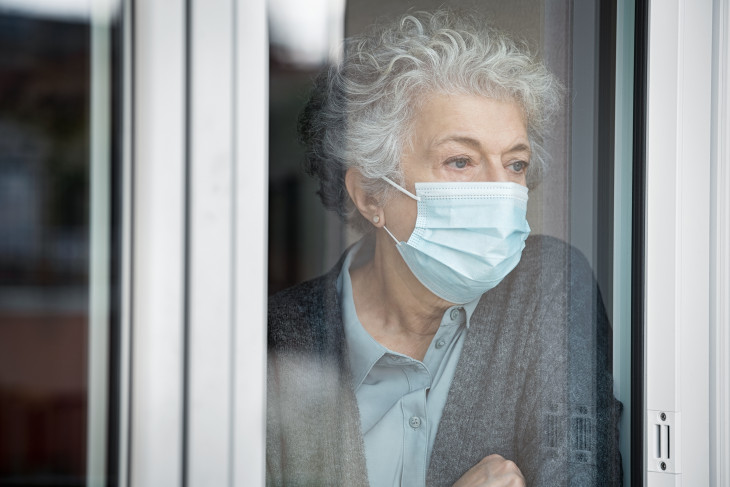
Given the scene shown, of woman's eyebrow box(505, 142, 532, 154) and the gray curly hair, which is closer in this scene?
the gray curly hair

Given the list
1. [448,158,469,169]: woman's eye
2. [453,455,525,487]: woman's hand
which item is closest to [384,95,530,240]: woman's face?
[448,158,469,169]: woman's eye

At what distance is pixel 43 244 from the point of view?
82 centimetres

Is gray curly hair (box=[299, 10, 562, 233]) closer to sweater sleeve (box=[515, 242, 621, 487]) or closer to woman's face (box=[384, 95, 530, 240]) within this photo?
woman's face (box=[384, 95, 530, 240])

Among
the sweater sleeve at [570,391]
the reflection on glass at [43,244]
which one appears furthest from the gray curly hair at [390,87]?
the reflection on glass at [43,244]

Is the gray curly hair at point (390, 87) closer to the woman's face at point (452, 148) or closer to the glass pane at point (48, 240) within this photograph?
the woman's face at point (452, 148)

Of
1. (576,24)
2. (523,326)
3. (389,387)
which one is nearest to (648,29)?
(576,24)

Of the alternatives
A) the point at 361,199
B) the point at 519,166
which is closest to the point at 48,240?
the point at 361,199

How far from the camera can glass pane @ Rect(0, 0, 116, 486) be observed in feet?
2.60

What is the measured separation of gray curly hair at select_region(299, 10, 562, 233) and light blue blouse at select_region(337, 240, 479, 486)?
0.49 ft

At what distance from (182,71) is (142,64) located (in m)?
0.05

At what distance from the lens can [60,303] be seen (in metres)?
0.83

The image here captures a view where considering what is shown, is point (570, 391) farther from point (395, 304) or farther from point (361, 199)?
point (361, 199)

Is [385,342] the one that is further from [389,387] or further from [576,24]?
[576,24]

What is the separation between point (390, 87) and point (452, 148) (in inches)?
6.4
